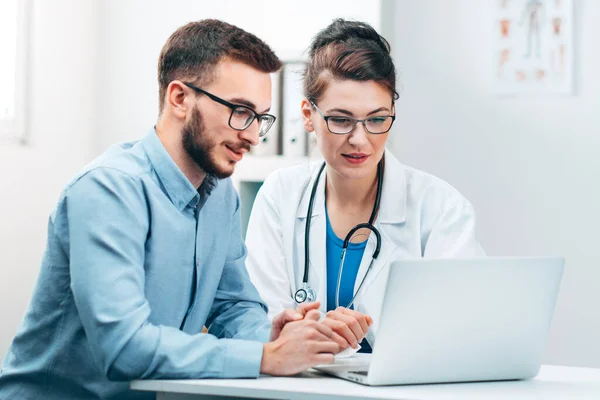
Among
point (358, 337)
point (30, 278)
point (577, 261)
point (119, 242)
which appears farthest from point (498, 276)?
point (30, 278)

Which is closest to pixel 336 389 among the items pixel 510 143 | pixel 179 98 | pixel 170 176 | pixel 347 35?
pixel 170 176

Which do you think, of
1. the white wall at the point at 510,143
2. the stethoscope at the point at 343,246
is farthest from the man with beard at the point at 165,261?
the white wall at the point at 510,143

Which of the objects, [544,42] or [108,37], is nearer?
[544,42]

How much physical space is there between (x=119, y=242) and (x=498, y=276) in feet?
2.04

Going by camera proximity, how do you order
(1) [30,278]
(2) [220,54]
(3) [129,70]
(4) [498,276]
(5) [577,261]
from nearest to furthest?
(4) [498,276], (2) [220,54], (5) [577,261], (1) [30,278], (3) [129,70]

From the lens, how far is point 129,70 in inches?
136

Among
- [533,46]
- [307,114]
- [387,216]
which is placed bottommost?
[387,216]

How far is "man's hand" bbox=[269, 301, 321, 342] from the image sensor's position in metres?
1.51

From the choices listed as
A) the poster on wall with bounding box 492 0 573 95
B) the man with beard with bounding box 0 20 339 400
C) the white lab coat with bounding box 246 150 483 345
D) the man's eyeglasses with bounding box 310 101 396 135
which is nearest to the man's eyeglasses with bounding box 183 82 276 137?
the man with beard with bounding box 0 20 339 400

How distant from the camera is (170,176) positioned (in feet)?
4.96

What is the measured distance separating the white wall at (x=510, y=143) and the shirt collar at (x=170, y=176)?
174cm

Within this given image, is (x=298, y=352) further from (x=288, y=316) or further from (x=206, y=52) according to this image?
(x=206, y=52)

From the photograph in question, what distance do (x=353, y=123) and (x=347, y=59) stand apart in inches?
6.5

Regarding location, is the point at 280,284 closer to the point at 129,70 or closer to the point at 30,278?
the point at 30,278
